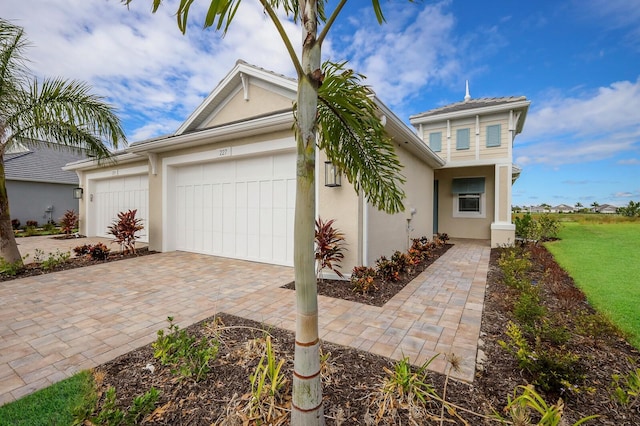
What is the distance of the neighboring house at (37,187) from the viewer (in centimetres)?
1694

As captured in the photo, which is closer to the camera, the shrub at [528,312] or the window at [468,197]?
the shrub at [528,312]

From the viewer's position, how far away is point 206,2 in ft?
5.31

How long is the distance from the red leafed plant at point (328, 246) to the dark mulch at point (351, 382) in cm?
221

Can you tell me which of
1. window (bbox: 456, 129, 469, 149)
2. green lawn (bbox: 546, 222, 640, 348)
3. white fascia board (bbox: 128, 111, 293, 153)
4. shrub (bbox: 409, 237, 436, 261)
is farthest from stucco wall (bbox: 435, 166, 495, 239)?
white fascia board (bbox: 128, 111, 293, 153)

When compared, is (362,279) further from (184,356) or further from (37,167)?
(37,167)

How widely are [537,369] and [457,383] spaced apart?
2.29 feet

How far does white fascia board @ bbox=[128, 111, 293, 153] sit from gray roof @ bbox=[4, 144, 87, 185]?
12361 millimetres

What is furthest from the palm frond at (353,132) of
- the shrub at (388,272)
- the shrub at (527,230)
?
the shrub at (527,230)

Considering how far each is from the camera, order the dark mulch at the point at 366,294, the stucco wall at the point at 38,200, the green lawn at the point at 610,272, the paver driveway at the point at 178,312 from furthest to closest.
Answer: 1. the stucco wall at the point at 38,200
2. the dark mulch at the point at 366,294
3. the green lawn at the point at 610,272
4. the paver driveway at the point at 178,312

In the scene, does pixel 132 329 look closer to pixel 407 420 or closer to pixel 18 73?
pixel 407 420

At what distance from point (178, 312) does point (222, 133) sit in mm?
4460

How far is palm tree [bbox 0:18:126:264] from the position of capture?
6.19 m

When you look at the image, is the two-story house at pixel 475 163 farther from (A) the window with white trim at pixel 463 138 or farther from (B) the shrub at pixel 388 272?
(B) the shrub at pixel 388 272

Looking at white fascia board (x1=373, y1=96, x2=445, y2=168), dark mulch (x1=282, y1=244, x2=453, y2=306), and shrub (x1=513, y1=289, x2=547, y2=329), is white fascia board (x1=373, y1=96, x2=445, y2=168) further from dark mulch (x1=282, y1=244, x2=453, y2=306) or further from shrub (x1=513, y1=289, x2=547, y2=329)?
shrub (x1=513, y1=289, x2=547, y2=329)
